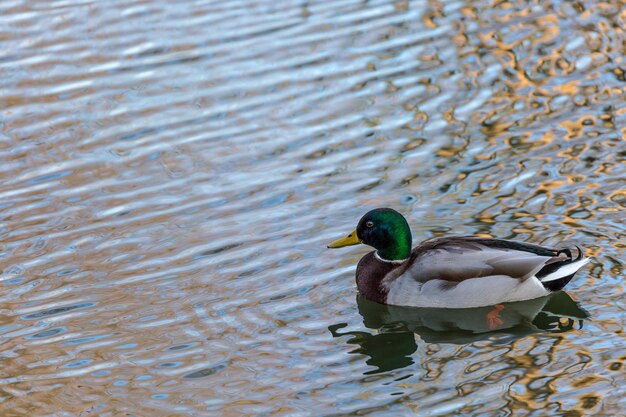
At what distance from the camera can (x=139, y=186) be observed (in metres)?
10.6

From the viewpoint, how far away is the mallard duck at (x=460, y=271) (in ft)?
28.0

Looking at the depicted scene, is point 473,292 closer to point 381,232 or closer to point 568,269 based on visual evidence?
point 568,269

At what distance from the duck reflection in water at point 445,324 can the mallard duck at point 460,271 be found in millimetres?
64

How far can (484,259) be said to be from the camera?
28.2 feet

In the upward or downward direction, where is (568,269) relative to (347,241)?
downward

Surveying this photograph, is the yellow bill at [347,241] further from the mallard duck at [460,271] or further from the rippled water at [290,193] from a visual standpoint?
the rippled water at [290,193]

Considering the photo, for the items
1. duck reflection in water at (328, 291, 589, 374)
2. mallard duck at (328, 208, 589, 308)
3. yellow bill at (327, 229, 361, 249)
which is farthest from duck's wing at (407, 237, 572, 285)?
yellow bill at (327, 229, 361, 249)

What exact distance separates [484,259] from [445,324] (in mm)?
528

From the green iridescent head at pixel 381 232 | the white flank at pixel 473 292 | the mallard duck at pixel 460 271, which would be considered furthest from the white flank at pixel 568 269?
the green iridescent head at pixel 381 232

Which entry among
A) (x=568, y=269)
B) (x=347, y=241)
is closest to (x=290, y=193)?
(x=347, y=241)

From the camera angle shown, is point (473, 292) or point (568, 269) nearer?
point (568, 269)

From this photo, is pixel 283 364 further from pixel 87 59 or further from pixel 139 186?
pixel 87 59

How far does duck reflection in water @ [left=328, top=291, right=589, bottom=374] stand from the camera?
812 centimetres

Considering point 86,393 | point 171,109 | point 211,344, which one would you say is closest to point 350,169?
point 171,109
